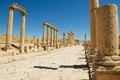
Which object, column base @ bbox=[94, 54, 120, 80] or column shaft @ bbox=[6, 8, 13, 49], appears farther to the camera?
column shaft @ bbox=[6, 8, 13, 49]

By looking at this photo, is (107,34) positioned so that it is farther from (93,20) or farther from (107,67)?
(93,20)

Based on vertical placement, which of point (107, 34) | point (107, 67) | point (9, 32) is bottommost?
point (107, 67)

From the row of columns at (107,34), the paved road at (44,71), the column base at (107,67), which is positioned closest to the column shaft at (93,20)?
the paved road at (44,71)

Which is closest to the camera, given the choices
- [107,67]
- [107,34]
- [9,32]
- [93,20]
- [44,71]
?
[107,67]

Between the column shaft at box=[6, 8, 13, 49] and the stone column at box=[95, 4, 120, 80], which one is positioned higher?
the column shaft at box=[6, 8, 13, 49]

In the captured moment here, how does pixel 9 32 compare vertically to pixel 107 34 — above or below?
above

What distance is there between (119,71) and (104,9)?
7.97ft

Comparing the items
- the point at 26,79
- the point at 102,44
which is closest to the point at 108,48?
the point at 102,44

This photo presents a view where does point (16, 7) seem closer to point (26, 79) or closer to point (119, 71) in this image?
point (26, 79)

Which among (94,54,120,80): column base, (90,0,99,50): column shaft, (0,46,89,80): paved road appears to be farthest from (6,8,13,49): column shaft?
(94,54,120,80): column base

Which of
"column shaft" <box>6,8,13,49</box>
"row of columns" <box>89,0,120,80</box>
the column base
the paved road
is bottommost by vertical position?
the paved road

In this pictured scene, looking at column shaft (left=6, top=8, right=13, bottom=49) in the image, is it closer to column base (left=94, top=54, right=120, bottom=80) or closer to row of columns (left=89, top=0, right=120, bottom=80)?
row of columns (left=89, top=0, right=120, bottom=80)

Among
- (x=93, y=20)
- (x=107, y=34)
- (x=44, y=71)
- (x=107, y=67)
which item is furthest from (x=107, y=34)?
(x=93, y=20)

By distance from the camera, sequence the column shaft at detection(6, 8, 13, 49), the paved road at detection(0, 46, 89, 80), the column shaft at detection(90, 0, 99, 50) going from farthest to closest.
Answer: the column shaft at detection(6, 8, 13, 49)
the column shaft at detection(90, 0, 99, 50)
the paved road at detection(0, 46, 89, 80)
